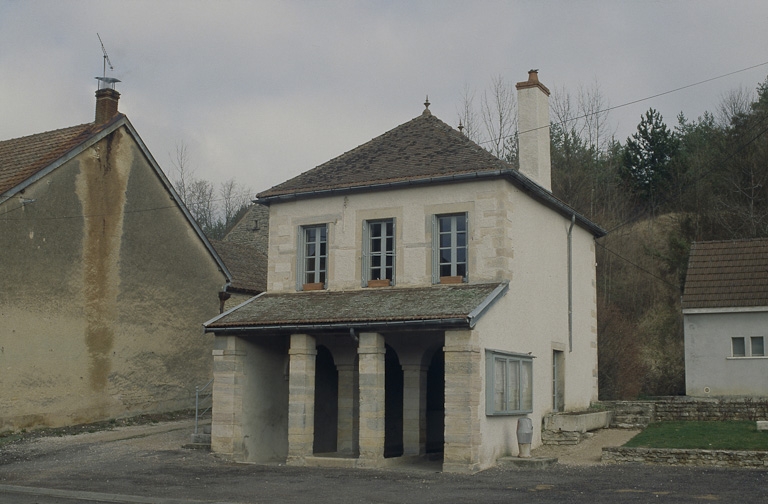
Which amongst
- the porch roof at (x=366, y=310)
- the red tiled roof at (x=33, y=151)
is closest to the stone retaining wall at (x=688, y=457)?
the porch roof at (x=366, y=310)

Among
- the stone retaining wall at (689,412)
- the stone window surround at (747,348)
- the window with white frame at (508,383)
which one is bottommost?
the stone retaining wall at (689,412)

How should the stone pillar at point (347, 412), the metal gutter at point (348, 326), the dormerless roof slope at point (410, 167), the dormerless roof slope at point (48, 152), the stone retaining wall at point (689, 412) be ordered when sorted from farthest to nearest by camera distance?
the dormerless roof slope at point (48, 152) → the stone retaining wall at point (689, 412) → the stone pillar at point (347, 412) → the dormerless roof slope at point (410, 167) → the metal gutter at point (348, 326)

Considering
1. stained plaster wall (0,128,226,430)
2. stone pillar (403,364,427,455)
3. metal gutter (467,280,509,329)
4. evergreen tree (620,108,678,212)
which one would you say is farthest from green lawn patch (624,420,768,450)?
evergreen tree (620,108,678,212)

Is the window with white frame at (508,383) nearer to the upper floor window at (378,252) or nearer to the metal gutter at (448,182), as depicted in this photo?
the upper floor window at (378,252)

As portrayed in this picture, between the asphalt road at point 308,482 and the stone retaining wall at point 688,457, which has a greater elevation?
the stone retaining wall at point 688,457

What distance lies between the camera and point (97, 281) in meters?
22.3

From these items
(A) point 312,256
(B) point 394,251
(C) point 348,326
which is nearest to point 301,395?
(C) point 348,326

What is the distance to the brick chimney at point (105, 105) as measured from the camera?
24.1m

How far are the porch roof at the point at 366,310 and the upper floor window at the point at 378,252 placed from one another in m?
0.35

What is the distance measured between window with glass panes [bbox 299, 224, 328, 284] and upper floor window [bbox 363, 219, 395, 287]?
1.01m

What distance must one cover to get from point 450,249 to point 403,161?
7.93 ft

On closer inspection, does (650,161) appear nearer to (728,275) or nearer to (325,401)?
(728,275)

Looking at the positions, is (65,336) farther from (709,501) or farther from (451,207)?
(709,501)

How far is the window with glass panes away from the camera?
1934 centimetres
